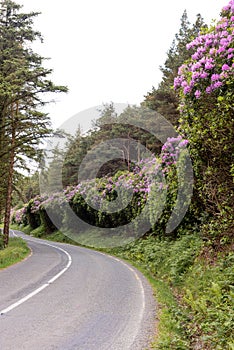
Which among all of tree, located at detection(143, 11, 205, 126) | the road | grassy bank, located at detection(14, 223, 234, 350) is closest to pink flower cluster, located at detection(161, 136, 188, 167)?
grassy bank, located at detection(14, 223, 234, 350)

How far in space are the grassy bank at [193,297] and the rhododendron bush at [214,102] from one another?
5.73ft

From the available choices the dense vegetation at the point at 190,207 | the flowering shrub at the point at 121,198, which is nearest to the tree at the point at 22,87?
the dense vegetation at the point at 190,207

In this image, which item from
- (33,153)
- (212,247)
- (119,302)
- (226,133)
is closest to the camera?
(226,133)

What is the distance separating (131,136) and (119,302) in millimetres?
34088

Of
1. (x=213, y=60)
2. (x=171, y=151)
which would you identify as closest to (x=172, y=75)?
(x=171, y=151)

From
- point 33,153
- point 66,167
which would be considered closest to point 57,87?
point 33,153

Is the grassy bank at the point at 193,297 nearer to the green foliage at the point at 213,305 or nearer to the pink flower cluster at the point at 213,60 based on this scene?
the green foliage at the point at 213,305

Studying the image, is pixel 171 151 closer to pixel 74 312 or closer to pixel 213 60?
pixel 213 60

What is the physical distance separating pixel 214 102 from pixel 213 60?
95cm

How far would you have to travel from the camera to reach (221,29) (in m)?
8.65

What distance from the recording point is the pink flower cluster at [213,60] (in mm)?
8102

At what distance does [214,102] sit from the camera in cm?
859

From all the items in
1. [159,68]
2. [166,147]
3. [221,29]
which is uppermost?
[159,68]

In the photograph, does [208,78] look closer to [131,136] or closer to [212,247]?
[212,247]
